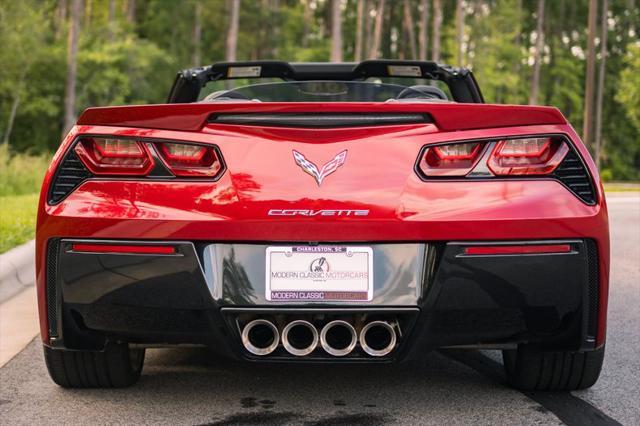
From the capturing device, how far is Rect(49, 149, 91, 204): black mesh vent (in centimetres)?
322

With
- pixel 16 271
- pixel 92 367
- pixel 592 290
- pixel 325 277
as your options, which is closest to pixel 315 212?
pixel 325 277

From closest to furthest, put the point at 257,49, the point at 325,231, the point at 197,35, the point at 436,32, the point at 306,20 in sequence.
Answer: the point at 325,231, the point at 436,32, the point at 197,35, the point at 257,49, the point at 306,20

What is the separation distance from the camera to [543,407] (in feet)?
11.3

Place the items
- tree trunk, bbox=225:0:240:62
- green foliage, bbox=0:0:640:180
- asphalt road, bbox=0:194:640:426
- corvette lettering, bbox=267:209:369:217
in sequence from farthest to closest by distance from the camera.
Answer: green foliage, bbox=0:0:640:180
tree trunk, bbox=225:0:240:62
asphalt road, bbox=0:194:640:426
corvette lettering, bbox=267:209:369:217

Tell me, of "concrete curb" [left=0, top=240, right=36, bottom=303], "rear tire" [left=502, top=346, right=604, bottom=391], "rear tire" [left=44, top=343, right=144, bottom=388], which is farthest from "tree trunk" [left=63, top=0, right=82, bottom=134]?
"rear tire" [left=502, top=346, right=604, bottom=391]

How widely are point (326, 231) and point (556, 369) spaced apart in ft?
3.88

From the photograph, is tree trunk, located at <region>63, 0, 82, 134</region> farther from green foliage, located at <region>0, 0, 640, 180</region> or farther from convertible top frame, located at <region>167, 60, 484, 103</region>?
convertible top frame, located at <region>167, 60, 484, 103</region>

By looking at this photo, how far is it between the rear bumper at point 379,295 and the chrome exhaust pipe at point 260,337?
36 millimetres

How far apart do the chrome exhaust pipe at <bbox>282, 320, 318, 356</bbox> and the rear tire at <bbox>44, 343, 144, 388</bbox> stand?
2.57 ft

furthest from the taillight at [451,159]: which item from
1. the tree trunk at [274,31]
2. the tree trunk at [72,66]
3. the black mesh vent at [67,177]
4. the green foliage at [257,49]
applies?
the tree trunk at [274,31]

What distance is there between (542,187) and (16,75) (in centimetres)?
3762

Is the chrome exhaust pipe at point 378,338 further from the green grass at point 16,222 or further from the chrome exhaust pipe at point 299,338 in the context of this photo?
the green grass at point 16,222

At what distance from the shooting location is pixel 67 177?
10.6 ft

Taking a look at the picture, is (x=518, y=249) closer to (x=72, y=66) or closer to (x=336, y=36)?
(x=336, y=36)
